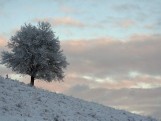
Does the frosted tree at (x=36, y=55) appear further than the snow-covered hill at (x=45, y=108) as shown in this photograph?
Yes

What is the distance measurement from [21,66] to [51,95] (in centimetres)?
2463

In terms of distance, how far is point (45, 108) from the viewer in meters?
30.6

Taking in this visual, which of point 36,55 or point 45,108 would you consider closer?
point 45,108

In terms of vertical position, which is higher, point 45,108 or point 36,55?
point 36,55

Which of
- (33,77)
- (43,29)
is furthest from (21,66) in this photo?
(43,29)

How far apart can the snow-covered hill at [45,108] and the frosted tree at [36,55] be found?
22048 mm

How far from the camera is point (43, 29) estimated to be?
63094mm

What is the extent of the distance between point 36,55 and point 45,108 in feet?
96.9

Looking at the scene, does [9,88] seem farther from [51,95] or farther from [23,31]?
[23,31]

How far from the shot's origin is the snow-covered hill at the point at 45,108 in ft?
91.2

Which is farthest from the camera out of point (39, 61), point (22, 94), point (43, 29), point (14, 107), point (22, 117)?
point (43, 29)

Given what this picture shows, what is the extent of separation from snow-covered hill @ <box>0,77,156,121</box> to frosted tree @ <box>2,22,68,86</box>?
22048 millimetres

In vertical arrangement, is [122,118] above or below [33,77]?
below

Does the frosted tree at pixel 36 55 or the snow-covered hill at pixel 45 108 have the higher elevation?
the frosted tree at pixel 36 55
